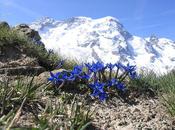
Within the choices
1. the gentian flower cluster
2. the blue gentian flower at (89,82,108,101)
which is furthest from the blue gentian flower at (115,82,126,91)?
the blue gentian flower at (89,82,108,101)

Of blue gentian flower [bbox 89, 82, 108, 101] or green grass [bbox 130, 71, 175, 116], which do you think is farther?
green grass [bbox 130, 71, 175, 116]

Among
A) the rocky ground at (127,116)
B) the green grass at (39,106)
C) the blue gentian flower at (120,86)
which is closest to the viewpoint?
the green grass at (39,106)

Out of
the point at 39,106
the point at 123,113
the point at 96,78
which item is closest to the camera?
the point at 39,106

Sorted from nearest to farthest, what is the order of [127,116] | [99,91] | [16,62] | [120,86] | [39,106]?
[39,106]
[127,116]
[99,91]
[120,86]
[16,62]

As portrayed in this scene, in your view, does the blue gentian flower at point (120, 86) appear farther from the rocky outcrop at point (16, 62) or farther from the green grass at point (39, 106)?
the rocky outcrop at point (16, 62)

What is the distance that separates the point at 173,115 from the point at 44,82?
7.49 feet

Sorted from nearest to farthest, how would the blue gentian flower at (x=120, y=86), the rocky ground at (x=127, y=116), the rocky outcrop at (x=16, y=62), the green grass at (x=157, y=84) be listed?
the rocky ground at (x=127, y=116) → the blue gentian flower at (x=120, y=86) → the green grass at (x=157, y=84) → the rocky outcrop at (x=16, y=62)

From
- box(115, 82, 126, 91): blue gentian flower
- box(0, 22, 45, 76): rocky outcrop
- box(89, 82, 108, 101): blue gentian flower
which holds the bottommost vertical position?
box(89, 82, 108, 101): blue gentian flower

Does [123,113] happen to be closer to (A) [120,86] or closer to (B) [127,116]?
(B) [127,116]

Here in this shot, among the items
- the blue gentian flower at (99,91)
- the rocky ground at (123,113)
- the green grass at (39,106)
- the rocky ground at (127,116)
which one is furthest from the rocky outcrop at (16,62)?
the rocky ground at (127,116)

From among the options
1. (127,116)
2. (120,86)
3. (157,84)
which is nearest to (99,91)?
(120,86)

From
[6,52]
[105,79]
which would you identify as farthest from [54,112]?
[6,52]

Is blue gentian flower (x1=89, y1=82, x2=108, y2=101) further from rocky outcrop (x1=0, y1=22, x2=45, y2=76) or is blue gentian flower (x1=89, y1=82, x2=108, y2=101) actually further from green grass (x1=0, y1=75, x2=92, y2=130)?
rocky outcrop (x1=0, y1=22, x2=45, y2=76)

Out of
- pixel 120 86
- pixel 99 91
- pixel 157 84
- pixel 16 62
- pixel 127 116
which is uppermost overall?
pixel 16 62
